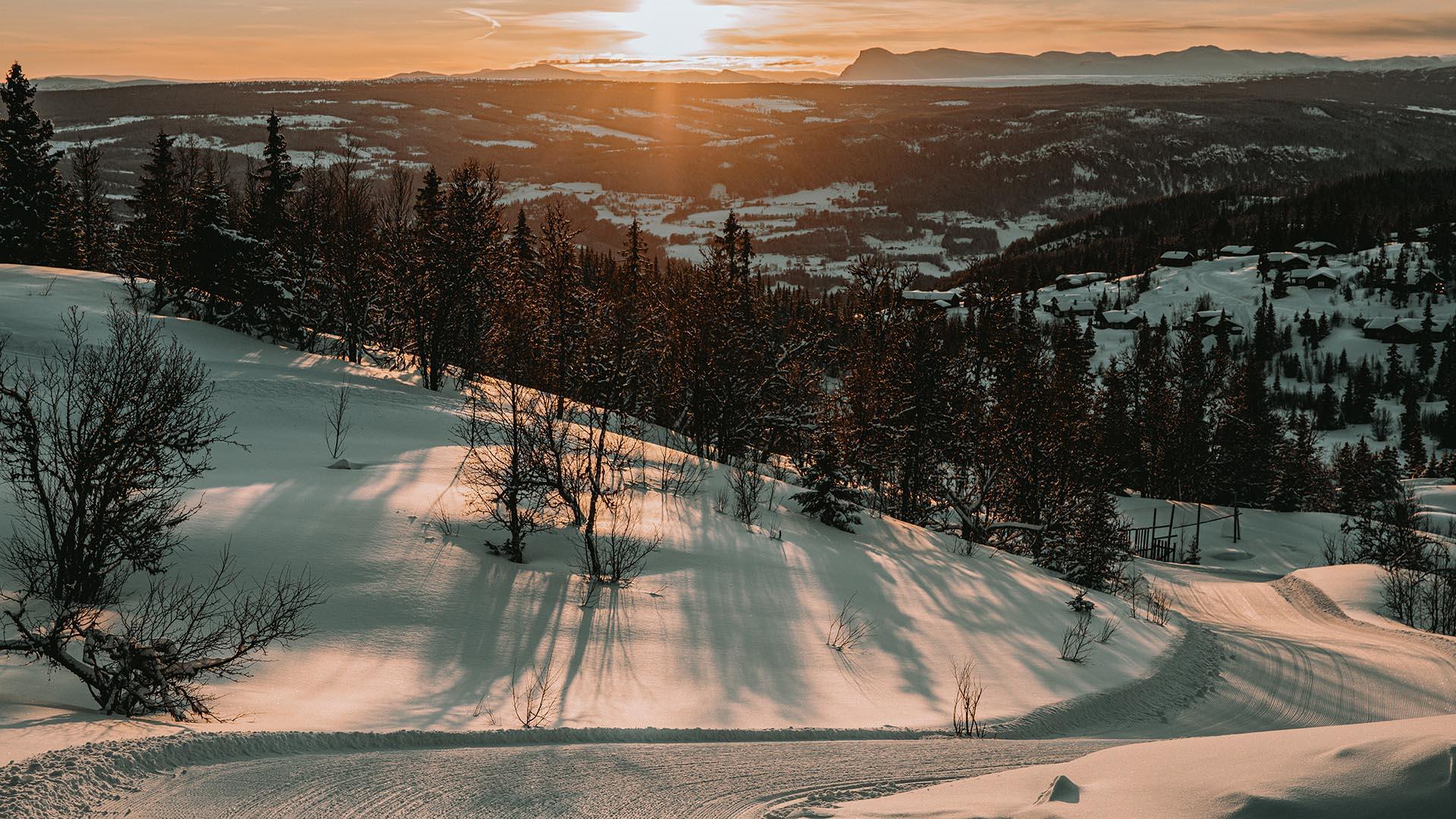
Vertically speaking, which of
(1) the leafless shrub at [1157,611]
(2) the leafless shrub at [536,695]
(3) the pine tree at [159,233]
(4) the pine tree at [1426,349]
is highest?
(3) the pine tree at [159,233]

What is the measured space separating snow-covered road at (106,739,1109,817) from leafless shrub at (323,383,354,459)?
449 inches

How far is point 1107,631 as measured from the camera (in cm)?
1427

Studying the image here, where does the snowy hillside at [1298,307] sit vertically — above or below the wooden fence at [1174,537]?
above

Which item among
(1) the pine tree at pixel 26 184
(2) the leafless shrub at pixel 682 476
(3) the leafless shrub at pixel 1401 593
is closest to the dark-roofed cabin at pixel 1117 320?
(3) the leafless shrub at pixel 1401 593

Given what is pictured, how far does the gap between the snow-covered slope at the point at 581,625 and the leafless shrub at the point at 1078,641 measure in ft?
0.66

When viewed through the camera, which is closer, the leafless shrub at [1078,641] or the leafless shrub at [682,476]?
the leafless shrub at [1078,641]

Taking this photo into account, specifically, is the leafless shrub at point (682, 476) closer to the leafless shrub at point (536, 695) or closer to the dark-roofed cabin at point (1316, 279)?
the leafless shrub at point (536, 695)

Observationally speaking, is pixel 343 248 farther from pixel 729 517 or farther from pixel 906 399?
pixel 729 517

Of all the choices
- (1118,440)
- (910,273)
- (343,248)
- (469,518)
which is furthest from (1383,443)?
(469,518)

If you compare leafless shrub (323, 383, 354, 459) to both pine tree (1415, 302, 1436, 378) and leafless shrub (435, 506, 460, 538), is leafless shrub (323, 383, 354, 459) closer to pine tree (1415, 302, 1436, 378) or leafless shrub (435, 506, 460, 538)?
leafless shrub (435, 506, 460, 538)

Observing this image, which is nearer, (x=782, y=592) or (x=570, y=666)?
(x=570, y=666)

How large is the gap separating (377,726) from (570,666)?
8.85ft

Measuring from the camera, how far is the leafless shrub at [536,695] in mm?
7848

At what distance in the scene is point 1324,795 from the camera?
410 cm
